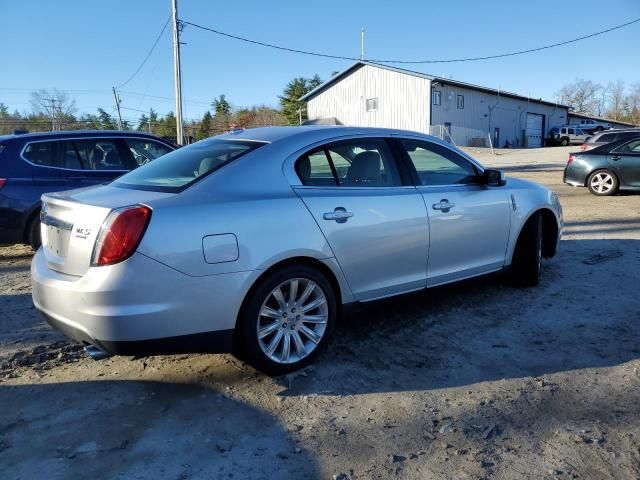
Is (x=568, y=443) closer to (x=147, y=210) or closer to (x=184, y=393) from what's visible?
(x=184, y=393)

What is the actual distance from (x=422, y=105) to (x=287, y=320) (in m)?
37.1

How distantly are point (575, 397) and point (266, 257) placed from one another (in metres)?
2.02

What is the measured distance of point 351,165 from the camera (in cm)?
402

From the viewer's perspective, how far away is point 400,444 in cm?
274

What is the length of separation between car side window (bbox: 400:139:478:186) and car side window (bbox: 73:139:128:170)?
14.7ft

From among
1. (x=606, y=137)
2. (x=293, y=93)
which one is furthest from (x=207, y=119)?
(x=606, y=137)

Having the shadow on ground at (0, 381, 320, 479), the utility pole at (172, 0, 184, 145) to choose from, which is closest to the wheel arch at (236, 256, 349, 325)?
the shadow on ground at (0, 381, 320, 479)

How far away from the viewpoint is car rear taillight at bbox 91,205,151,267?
288 cm

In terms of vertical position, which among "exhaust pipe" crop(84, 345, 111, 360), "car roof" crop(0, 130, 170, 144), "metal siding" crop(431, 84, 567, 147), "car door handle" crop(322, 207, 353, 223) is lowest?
"exhaust pipe" crop(84, 345, 111, 360)

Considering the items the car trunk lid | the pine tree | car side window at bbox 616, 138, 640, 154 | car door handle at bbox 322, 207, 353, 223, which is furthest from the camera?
the pine tree

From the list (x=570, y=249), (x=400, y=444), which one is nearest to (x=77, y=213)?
(x=400, y=444)

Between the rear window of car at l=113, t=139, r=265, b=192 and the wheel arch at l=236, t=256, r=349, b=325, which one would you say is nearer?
the wheel arch at l=236, t=256, r=349, b=325

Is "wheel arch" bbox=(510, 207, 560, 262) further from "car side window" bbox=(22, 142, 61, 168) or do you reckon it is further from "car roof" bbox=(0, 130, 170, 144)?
"car side window" bbox=(22, 142, 61, 168)

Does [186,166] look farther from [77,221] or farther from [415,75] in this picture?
[415,75]
